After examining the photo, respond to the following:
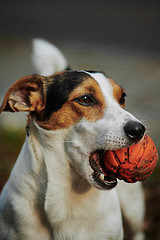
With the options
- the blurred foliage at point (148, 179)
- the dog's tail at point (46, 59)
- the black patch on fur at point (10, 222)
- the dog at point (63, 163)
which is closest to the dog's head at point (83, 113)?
the dog at point (63, 163)

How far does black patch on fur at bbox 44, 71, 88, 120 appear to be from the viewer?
8.48ft

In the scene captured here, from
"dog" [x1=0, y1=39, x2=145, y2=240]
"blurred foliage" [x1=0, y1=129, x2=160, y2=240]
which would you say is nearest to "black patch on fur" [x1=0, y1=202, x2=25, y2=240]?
"dog" [x1=0, y1=39, x2=145, y2=240]

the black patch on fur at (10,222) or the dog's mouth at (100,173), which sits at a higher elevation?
the dog's mouth at (100,173)

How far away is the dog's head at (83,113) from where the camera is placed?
7.77 feet

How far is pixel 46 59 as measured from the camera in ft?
11.7

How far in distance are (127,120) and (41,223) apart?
44.4 inches

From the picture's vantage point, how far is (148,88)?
7.86 metres

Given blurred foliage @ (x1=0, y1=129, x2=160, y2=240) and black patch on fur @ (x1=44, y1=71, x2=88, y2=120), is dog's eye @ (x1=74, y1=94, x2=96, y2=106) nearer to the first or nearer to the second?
black patch on fur @ (x1=44, y1=71, x2=88, y2=120)

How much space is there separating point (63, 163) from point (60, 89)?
0.61 metres

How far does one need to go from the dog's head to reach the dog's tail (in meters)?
0.85

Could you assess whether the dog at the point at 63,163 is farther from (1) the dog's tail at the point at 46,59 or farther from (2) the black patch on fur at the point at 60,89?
(1) the dog's tail at the point at 46,59

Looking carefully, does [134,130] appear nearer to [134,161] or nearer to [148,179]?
[134,161]

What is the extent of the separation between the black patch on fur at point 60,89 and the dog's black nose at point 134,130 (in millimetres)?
567

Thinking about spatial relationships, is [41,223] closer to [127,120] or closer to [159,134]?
[127,120]
